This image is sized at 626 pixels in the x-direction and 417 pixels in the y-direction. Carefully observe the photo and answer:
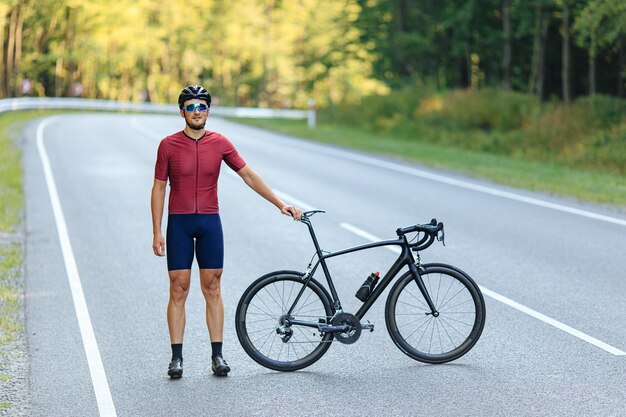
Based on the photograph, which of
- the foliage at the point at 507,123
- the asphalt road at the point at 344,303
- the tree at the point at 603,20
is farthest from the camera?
the foliage at the point at 507,123

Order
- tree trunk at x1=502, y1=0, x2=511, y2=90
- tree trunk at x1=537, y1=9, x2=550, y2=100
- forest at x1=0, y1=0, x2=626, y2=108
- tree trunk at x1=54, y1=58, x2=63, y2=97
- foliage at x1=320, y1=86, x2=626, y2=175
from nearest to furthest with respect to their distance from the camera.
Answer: foliage at x1=320, y1=86, x2=626, y2=175 < tree trunk at x1=537, y1=9, x2=550, y2=100 < tree trunk at x1=502, y1=0, x2=511, y2=90 < forest at x1=0, y1=0, x2=626, y2=108 < tree trunk at x1=54, y1=58, x2=63, y2=97

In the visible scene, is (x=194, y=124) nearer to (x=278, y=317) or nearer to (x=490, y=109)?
(x=278, y=317)

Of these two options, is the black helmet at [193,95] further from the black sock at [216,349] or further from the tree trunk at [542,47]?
the tree trunk at [542,47]

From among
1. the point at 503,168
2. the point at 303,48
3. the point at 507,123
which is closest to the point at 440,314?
the point at 503,168

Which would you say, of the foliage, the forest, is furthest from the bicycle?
the forest

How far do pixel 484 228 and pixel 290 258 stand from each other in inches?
140

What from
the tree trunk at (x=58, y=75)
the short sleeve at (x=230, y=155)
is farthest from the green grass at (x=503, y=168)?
the tree trunk at (x=58, y=75)

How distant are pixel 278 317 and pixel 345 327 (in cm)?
50

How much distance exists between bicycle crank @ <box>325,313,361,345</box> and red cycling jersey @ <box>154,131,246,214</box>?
1.20 metres

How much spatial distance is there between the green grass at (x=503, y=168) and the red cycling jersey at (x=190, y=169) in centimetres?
1083

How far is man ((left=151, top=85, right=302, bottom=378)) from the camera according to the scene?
23.7ft

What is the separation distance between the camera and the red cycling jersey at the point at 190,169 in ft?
23.7

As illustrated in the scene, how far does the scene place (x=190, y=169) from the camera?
7242 mm

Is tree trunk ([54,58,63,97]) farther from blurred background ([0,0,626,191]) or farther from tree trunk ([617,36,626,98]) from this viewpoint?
tree trunk ([617,36,626,98])
